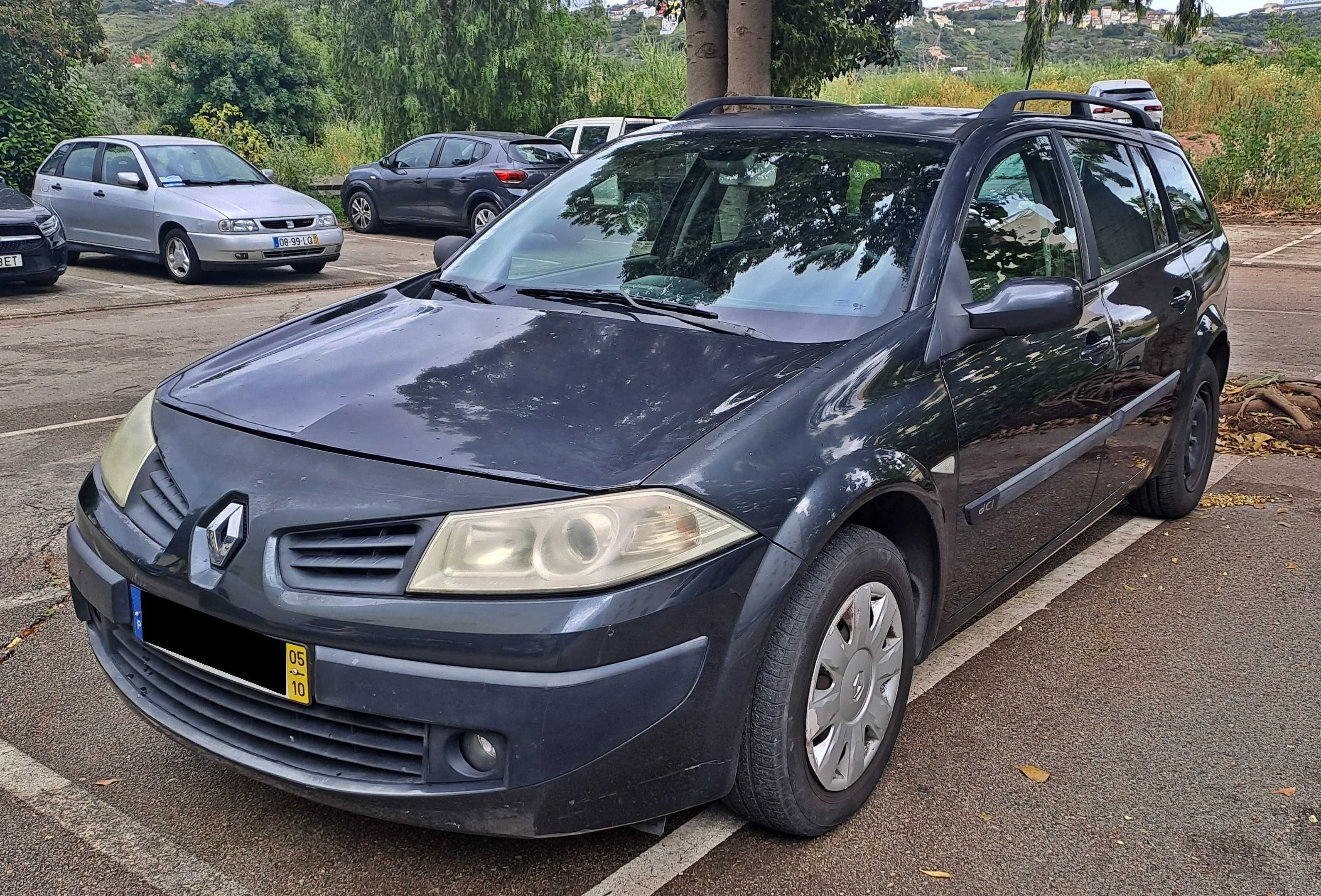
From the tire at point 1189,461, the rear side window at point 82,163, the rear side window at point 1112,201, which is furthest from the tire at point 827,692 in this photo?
the rear side window at point 82,163

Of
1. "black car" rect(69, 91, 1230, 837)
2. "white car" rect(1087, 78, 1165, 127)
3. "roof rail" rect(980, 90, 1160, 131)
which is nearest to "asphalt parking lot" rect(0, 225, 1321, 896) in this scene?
"black car" rect(69, 91, 1230, 837)

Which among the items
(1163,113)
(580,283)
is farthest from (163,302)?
(1163,113)

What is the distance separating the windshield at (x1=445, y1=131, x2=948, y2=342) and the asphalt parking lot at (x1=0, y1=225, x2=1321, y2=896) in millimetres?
1221

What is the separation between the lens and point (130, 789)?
2.94m

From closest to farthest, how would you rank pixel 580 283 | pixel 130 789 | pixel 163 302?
pixel 130 789 < pixel 580 283 < pixel 163 302

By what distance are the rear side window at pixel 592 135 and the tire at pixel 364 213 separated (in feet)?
11.4

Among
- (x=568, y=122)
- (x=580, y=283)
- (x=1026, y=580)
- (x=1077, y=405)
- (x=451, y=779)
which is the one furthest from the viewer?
(x=568, y=122)

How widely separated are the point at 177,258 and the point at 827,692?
12.3 meters

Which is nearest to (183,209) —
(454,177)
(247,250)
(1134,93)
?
(247,250)

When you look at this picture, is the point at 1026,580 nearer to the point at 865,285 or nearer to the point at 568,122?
the point at 865,285

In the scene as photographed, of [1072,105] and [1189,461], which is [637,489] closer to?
[1072,105]

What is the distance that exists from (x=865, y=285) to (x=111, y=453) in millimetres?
1986

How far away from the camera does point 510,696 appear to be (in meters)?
2.24

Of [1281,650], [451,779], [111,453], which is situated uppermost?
[111,453]
